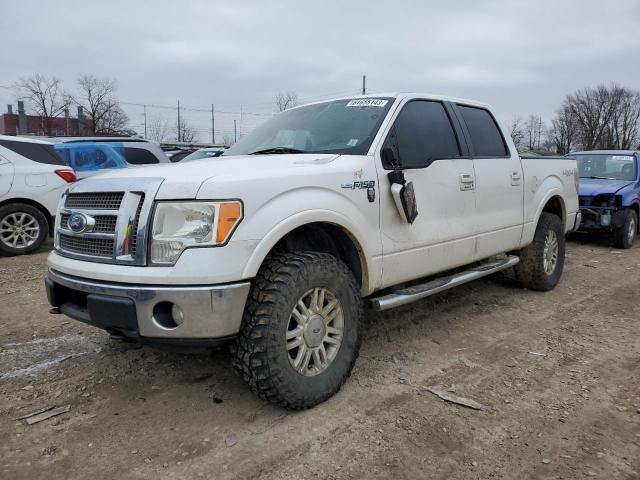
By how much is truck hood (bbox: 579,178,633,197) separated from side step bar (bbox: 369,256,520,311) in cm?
505

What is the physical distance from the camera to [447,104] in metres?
4.31

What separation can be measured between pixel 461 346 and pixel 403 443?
60.2 inches

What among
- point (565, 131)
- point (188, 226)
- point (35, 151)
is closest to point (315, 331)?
point (188, 226)

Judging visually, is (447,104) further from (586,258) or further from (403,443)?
(586,258)

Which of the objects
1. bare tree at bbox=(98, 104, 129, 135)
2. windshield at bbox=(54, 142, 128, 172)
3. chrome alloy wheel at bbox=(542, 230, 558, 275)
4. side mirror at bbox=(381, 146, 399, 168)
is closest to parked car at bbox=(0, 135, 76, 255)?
windshield at bbox=(54, 142, 128, 172)

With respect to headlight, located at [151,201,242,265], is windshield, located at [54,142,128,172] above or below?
above

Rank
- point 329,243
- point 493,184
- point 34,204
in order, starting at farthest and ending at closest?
point 34,204
point 493,184
point 329,243

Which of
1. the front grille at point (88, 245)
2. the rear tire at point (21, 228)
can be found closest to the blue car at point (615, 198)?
the front grille at point (88, 245)

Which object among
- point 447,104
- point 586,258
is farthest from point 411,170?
point 586,258

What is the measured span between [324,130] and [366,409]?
197 centimetres

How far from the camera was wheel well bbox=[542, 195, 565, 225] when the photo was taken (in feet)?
18.7

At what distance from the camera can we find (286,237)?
3.09 m

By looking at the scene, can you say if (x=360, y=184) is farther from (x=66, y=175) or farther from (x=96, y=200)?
(x=66, y=175)

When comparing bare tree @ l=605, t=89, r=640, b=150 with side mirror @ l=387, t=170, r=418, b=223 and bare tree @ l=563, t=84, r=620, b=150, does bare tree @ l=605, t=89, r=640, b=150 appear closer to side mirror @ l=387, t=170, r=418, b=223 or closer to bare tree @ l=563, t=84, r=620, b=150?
bare tree @ l=563, t=84, r=620, b=150
